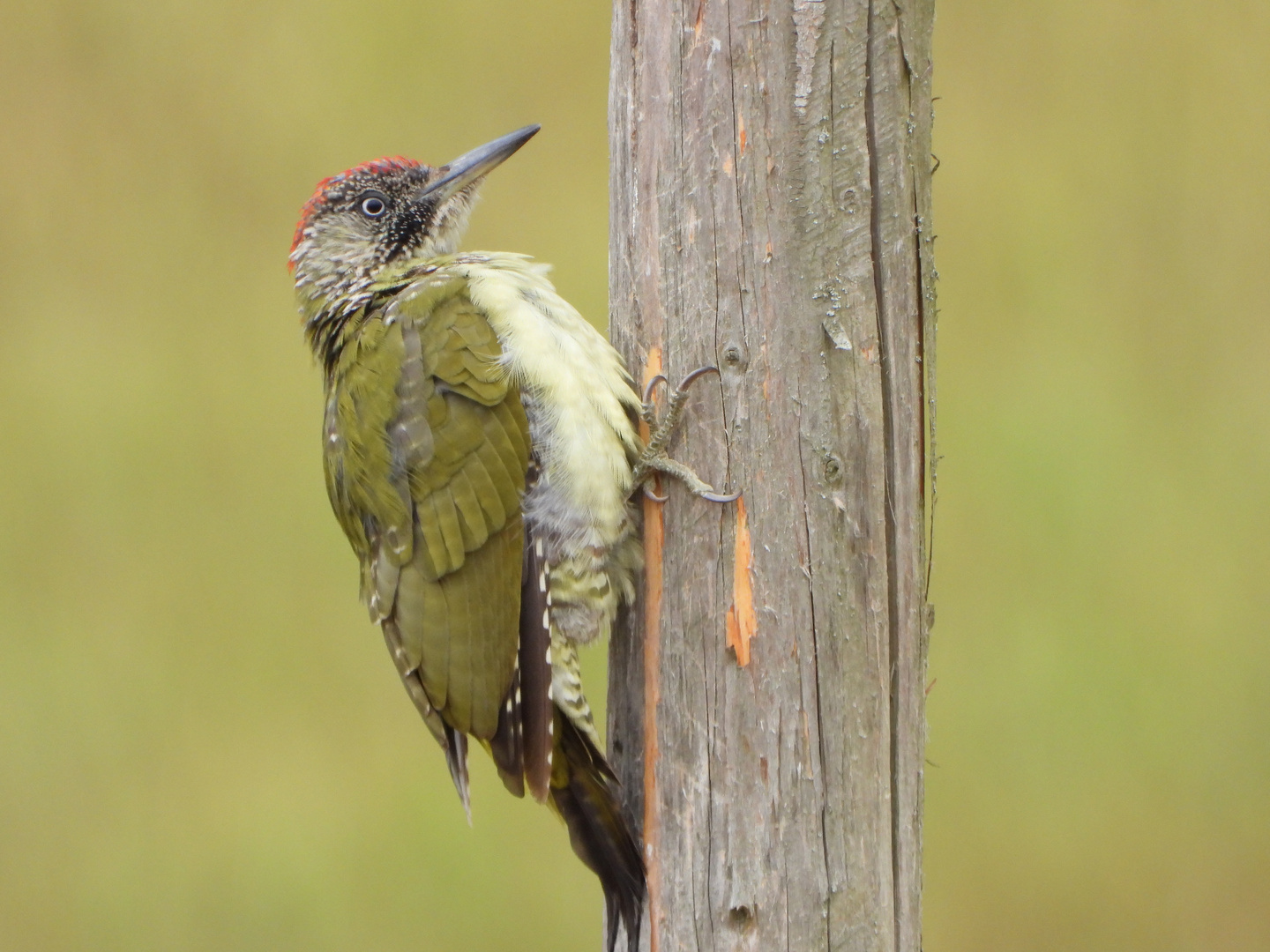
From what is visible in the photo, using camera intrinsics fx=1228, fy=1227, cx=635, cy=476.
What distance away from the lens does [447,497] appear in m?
2.31

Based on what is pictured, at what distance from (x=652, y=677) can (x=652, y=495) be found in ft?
1.05

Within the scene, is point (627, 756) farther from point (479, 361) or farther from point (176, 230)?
point (176, 230)

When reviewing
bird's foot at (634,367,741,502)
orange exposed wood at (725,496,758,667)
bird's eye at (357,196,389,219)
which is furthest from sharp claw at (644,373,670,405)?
bird's eye at (357,196,389,219)

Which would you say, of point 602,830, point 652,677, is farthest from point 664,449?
point 602,830

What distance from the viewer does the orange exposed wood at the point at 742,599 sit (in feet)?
6.49

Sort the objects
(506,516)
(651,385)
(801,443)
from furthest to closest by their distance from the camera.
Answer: (506,516)
(651,385)
(801,443)

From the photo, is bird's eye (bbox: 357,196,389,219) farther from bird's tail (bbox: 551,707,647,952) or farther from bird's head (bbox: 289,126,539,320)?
bird's tail (bbox: 551,707,647,952)

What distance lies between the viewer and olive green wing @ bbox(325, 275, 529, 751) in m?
2.28

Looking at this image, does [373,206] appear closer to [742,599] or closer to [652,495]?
[652,495]

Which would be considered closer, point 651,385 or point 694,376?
point 694,376

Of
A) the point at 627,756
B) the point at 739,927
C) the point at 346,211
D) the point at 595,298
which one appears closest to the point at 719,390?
the point at 627,756

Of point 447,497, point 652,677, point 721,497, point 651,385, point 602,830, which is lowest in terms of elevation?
point 602,830

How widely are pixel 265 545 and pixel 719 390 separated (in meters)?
3.16

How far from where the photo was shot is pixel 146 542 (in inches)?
185
